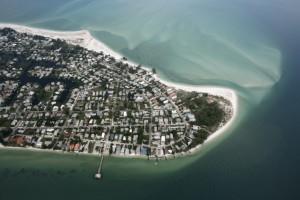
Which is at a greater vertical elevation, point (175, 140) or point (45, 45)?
point (45, 45)

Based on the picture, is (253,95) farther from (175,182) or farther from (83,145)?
(83,145)

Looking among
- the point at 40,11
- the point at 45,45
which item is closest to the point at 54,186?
the point at 45,45

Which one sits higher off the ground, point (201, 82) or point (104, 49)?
point (104, 49)

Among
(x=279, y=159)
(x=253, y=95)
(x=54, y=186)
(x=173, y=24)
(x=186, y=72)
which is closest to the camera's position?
(x=54, y=186)

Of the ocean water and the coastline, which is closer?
the ocean water

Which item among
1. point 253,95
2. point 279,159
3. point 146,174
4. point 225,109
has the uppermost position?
point 253,95

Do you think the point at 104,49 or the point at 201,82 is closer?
the point at 201,82

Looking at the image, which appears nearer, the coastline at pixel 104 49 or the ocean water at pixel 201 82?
the ocean water at pixel 201 82

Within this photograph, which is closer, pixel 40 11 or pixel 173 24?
pixel 173 24
